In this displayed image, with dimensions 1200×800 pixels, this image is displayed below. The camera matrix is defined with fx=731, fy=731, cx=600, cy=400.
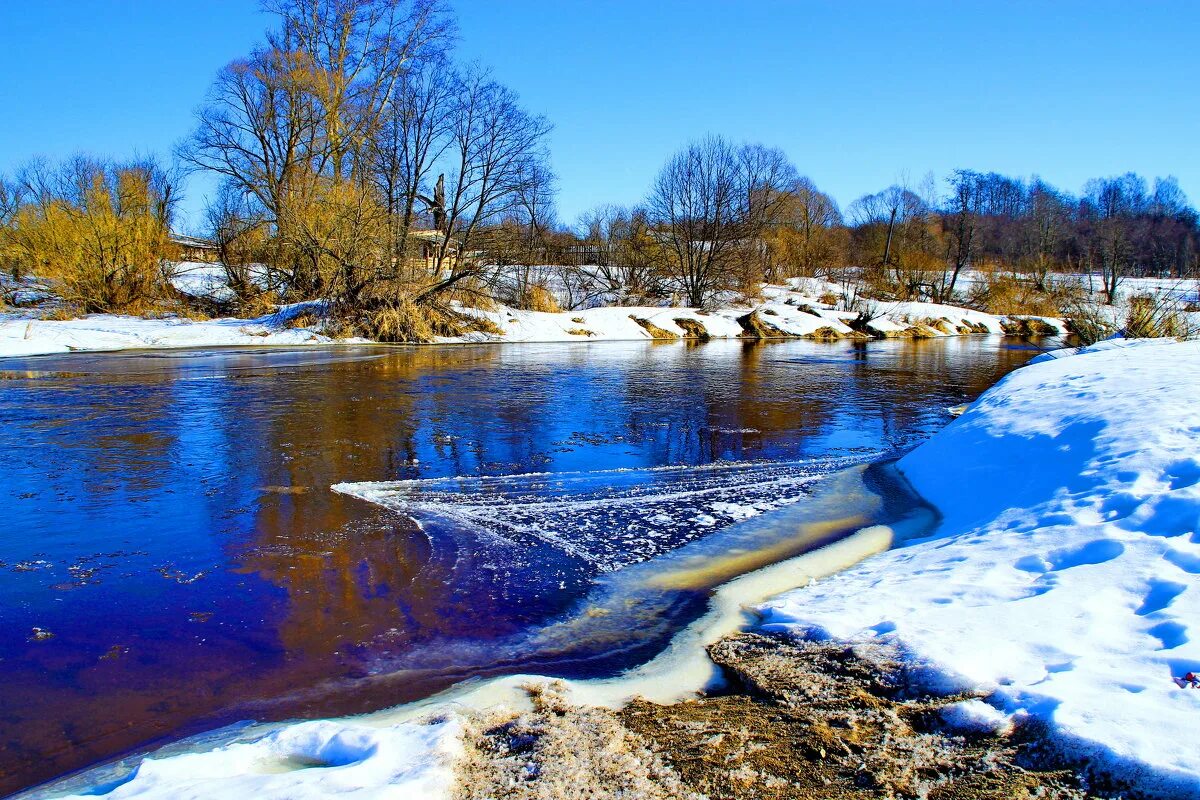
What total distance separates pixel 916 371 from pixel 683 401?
8872mm

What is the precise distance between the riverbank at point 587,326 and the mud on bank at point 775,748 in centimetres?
2237

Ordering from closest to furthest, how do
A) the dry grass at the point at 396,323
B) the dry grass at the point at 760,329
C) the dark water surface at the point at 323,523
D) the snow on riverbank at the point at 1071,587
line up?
the snow on riverbank at the point at 1071,587, the dark water surface at the point at 323,523, the dry grass at the point at 396,323, the dry grass at the point at 760,329

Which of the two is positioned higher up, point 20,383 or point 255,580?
point 20,383

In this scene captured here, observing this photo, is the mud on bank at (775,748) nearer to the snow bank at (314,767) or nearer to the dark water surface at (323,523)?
the snow bank at (314,767)

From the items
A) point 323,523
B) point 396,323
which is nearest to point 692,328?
point 396,323

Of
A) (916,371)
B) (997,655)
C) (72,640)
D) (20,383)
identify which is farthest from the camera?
(916,371)

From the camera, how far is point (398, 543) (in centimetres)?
515

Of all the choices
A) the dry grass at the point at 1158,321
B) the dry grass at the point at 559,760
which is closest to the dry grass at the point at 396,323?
the dry grass at the point at 1158,321

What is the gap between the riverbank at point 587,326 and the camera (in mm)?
22328

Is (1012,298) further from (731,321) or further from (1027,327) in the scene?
(731,321)

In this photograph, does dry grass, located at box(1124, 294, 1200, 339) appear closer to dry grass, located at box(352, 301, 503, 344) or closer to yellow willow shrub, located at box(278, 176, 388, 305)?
dry grass, located at box(352, 301, 503, 344)

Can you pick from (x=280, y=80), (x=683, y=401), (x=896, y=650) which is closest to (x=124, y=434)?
(x=683, y=401)

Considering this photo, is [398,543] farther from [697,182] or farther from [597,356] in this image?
[697,182]

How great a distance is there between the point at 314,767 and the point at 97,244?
30.4 metres
